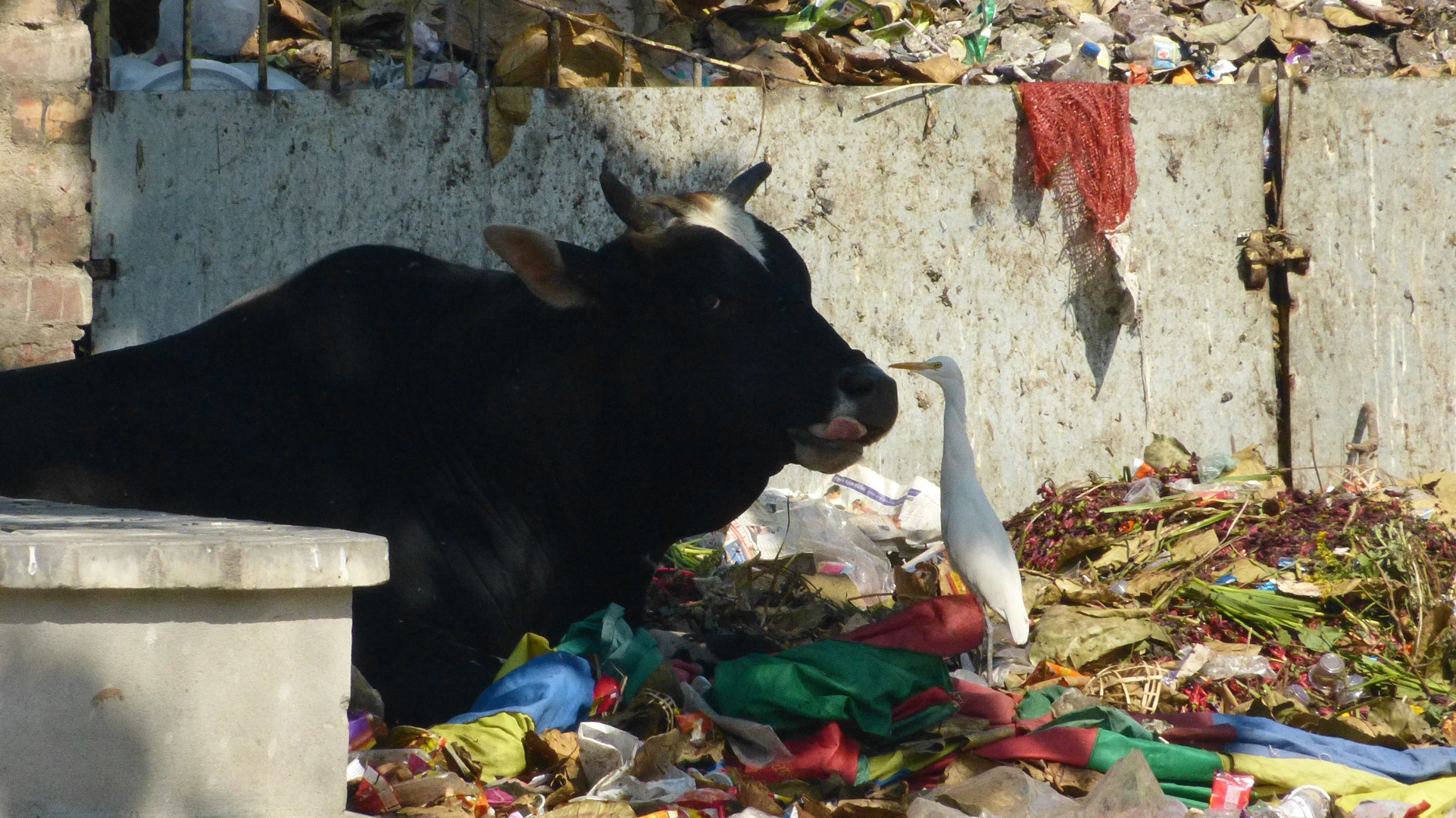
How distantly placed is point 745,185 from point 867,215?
1.55m

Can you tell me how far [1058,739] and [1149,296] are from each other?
3144 millimetres

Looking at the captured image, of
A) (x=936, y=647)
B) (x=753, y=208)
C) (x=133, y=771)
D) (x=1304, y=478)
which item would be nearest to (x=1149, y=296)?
(x=1304, y=478)

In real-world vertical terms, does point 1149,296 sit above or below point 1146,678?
above

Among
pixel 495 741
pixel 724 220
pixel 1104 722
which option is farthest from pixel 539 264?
pixel 1104 722

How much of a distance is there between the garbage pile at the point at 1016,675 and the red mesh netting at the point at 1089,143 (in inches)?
41.7

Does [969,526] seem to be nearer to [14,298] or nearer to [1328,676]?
[1328,676]

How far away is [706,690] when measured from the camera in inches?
131

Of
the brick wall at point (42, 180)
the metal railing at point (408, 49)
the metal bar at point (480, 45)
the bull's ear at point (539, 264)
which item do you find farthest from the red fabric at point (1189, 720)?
the brick wall at point (42, 180)

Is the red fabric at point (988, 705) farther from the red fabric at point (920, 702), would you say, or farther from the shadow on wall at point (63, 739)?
the shadow on wall at point (63, 739)

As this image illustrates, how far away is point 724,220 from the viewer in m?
3.76

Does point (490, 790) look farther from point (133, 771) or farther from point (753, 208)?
point (753, 208)

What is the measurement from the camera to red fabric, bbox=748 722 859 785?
290 centimetres

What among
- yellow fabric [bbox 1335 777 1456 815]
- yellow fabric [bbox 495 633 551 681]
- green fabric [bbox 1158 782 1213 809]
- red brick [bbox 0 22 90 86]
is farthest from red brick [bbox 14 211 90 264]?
yellow fabric [bbox 1335 777 1456 815]

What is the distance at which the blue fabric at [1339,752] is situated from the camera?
3.13 m
